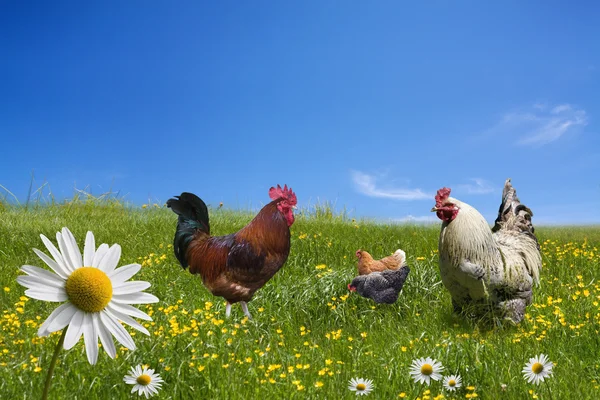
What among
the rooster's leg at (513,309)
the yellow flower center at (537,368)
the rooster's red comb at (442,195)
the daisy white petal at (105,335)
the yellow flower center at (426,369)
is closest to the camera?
the daisy white petal at (105,335)

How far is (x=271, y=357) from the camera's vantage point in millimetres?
4777

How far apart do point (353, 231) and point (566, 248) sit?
4.56 m

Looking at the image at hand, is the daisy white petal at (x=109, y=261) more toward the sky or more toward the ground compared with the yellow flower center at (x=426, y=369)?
more toward the sky

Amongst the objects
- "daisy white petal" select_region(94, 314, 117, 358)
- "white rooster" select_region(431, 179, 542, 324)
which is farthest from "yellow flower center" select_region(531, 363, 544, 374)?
"white rooster" select_region(431, 179, 542, 324)

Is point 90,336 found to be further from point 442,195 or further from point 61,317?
point 442,195

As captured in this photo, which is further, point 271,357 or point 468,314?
point 468,314

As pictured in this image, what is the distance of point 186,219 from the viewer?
283 inches

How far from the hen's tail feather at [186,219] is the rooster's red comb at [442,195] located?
3060 mm

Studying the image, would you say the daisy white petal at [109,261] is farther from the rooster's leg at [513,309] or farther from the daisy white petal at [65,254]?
the rooster's leg at [513,309]

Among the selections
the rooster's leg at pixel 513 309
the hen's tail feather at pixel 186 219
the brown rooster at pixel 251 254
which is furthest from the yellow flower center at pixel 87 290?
the rooster's leg at pixel 513 309

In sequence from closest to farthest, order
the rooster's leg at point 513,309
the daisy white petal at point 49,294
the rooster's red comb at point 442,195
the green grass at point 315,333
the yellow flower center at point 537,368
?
the daisy white petal at point 49,294, the yellow flower center at point 537,368, the green grass at point 315,333, the rooster's red comb at point 442,195, the rooster's leg at point 513,309

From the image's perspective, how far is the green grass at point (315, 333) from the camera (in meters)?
3.95

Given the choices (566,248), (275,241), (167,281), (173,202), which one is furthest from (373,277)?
(566,248)

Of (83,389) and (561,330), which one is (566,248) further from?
(83,389)
